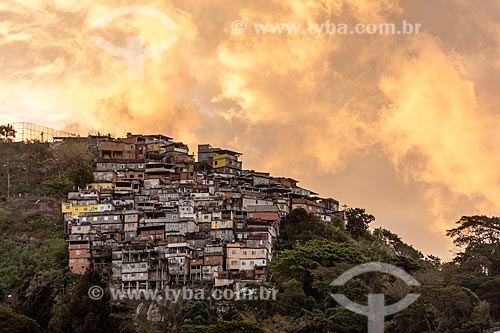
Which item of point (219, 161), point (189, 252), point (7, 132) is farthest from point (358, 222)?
point (7, 132)

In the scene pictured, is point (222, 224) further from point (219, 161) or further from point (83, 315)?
point (83, 315)

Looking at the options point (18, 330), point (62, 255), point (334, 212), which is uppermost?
point (334, 212)

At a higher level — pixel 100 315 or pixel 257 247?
pixel 257 247

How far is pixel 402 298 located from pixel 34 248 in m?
30.8

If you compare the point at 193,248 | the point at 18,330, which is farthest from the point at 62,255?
the point at 18,330

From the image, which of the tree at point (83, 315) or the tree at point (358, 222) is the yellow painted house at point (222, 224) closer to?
the tree at point (358, 222)

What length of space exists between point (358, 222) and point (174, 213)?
735 inches

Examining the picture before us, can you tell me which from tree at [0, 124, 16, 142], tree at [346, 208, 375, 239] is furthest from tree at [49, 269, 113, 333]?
tree at [0, 124, 16, 142]

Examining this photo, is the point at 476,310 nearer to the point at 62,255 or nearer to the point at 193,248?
the point at 193,248

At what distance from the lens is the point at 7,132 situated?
312 ft

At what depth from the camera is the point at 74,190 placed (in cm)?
7825

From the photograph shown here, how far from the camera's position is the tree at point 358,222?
8000 cm

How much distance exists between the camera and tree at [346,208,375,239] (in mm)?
80000

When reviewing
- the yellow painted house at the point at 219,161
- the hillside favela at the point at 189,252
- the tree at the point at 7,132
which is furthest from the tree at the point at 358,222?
the tree at the point at 7,132
